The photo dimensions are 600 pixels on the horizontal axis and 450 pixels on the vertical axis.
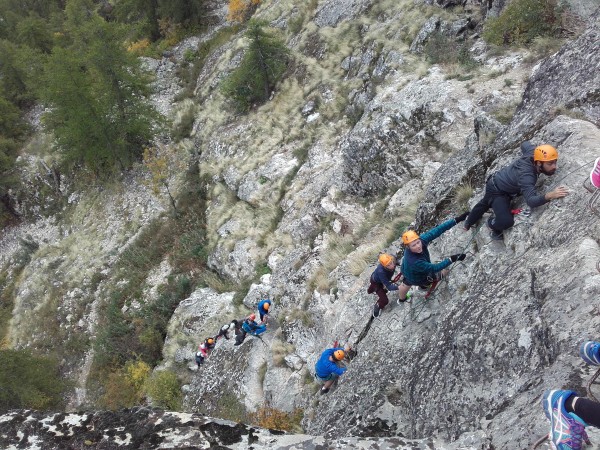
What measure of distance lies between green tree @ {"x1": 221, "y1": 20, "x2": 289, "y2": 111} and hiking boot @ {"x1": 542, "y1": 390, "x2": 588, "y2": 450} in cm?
2280

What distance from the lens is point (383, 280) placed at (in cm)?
820

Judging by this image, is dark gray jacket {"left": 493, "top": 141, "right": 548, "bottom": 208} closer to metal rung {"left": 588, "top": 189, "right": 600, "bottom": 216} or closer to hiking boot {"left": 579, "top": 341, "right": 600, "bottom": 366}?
metal rung {"left": 588, "top": 189, "right": 600, "bottom": 216}

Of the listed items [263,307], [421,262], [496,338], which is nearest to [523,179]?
[421,262]

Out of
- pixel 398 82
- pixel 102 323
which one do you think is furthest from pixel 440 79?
pixel 102 323

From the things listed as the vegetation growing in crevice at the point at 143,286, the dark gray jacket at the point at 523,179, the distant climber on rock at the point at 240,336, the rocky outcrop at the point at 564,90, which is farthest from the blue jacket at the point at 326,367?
the vegetation growing in crevice at the point at 143,286

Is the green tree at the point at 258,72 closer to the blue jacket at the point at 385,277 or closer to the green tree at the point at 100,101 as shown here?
the green tree at the point at 100,101

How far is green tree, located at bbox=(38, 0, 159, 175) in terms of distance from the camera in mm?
26367

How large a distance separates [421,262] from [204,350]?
424 inches

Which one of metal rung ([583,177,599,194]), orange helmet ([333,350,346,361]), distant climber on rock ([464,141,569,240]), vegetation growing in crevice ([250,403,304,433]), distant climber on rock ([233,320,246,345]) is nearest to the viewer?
metal rung ([583,177,599,194])

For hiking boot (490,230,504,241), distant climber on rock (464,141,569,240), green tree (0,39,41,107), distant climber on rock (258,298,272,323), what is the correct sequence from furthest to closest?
green tree (0,39,41,107)
distant climber on rock (258,298,272,323)
hiking boot (490,230,504,241)
distant climber on rock (464,141,569,240)

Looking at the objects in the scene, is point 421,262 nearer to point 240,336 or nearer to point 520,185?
point 520,185

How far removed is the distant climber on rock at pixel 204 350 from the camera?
50.2 ft

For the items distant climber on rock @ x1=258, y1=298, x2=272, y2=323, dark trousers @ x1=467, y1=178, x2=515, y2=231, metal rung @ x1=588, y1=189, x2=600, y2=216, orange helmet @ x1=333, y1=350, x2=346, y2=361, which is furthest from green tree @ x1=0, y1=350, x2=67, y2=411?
metal rung @ x1=588, y1=189, x2=600, y2=216

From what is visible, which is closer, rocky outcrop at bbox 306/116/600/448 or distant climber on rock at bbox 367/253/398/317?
rocky outcrop at bbox 306/116/600/448
